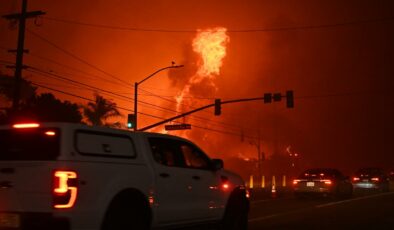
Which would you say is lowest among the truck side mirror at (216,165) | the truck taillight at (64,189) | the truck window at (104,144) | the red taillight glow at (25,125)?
the truck taillight at (64,189)

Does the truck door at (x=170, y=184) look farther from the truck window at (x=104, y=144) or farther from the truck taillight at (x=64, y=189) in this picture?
the truck taillight at (x=64, y=189)

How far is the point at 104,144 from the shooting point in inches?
289

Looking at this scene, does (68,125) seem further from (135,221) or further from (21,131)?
(135,221)

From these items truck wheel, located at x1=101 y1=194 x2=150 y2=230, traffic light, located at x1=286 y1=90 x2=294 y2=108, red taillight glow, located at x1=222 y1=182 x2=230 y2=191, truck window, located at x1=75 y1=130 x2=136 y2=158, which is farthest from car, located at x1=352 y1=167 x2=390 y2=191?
truck window, located at x1=75 y1=130 x2=136 y2=158

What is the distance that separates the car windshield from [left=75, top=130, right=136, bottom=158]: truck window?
309 mm

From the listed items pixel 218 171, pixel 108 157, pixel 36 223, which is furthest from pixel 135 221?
pixel 218 171

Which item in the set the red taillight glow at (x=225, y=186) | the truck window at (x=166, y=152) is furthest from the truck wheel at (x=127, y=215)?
the red taillight glow at (x=225, y=186)

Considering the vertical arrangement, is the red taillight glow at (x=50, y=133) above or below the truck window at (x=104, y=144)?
above

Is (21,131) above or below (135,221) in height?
above

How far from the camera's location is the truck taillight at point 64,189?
656cm

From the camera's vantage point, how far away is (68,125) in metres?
6.99

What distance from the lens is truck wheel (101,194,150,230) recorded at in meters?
7.21

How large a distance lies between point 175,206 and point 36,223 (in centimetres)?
239

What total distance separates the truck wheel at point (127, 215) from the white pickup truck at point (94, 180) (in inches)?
0.5
